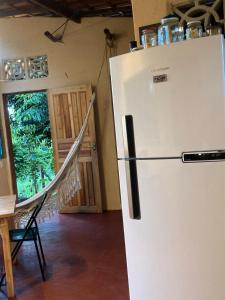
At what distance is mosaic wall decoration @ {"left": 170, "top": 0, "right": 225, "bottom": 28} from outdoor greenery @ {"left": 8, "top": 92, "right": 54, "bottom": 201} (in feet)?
14.0

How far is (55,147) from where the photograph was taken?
5359mm

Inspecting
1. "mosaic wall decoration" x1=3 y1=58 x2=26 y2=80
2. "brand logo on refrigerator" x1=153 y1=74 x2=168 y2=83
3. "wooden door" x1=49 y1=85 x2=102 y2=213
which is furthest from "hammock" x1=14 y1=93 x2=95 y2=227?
"brand logo on refrigerator" x1=153 y1=74 x2=168 y2=83

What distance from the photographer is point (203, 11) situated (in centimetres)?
232

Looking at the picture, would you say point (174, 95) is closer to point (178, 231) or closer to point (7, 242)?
point (178, 231)

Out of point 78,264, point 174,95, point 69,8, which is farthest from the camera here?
point 69,8

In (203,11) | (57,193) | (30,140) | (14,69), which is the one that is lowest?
(57,193)

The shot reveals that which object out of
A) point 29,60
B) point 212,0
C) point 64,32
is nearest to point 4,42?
point 29,60

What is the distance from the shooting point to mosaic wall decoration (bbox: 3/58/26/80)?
535 cm

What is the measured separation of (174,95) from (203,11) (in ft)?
2.42

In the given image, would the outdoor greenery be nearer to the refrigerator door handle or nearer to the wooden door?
the wooden door

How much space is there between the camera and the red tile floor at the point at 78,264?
2.93 m

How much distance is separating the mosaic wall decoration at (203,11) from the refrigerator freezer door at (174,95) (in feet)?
1.59

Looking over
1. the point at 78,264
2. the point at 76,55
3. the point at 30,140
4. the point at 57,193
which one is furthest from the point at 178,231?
the point at 30,140

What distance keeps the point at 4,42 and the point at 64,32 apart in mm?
890
